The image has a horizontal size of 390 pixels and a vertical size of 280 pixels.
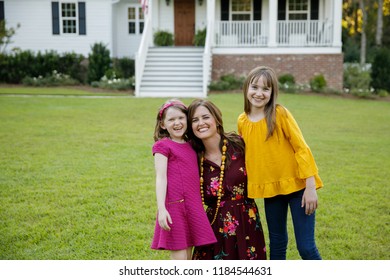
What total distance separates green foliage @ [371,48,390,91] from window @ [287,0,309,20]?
3.42 meters

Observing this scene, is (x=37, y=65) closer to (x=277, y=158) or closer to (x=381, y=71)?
(x=381, y=71)

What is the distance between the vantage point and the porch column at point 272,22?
63.0 ft

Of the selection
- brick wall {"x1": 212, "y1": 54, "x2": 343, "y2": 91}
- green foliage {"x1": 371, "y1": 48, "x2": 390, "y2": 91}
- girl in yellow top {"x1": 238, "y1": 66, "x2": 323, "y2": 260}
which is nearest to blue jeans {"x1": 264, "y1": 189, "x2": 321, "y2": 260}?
girl in yellow top {"x1": 238, "y1": 66, "x2": 323, "y2": 260}

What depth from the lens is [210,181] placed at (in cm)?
331

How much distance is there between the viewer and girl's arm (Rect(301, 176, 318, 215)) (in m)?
3.13

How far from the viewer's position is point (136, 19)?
914 inches

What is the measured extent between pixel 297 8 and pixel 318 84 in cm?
434

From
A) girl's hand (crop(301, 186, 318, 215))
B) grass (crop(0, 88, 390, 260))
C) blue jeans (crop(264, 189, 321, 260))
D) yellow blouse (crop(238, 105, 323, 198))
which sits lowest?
grass (crop(0, 88, 390, 260))

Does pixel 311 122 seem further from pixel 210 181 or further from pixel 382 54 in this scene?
pixel 382 54

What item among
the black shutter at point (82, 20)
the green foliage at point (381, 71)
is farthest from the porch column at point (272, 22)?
the black shutter at point (82, 20)

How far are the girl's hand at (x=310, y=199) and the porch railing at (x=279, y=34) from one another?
661 inches

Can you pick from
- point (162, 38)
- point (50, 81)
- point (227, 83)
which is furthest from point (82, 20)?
point (227, 83)

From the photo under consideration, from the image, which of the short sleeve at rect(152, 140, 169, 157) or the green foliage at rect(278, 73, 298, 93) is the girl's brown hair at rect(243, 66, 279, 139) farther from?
the green foliage at rect(278, 73, 298, 93)

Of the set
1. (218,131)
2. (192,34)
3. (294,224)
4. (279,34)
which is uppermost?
(192,34)
